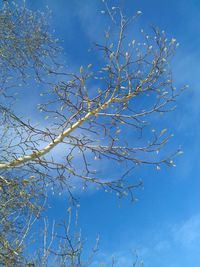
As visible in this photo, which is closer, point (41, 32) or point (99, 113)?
point (99, 113)

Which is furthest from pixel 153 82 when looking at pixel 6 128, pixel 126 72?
pixel 6 128

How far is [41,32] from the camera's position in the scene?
9.48 meters

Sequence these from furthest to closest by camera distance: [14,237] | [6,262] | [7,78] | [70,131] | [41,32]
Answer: [41,32] < [7,78] < [14,237] < [70,131] < [6,262]

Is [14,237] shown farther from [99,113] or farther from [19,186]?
[99,113]

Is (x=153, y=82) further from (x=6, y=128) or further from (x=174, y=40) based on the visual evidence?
(x=6, y=128)

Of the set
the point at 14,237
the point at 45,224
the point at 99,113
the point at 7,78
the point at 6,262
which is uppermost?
the point at 7,78

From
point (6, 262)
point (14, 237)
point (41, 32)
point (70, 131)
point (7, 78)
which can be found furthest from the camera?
point (41, 32)

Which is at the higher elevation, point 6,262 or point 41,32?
point 41,32

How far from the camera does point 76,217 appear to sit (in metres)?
9.36

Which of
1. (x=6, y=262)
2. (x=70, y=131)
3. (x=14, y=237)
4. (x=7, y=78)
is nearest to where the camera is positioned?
(x=6, y=262)

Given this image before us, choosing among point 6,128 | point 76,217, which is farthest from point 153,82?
point 76,217

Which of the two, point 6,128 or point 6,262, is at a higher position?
point 6,128

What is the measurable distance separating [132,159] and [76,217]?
81.0 inches

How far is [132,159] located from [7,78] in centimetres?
273
